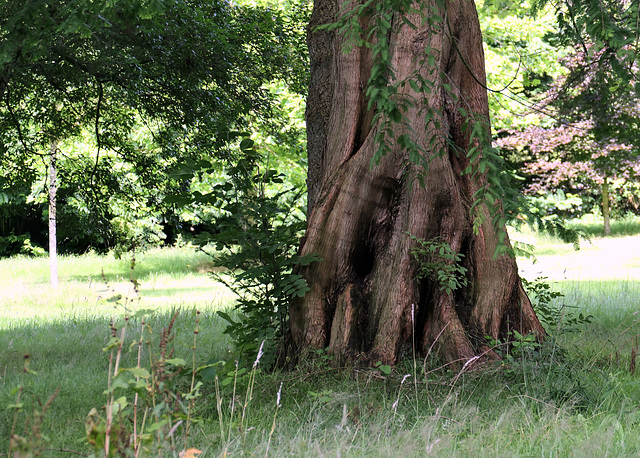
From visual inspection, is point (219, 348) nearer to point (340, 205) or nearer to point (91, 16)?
point (340, 205)

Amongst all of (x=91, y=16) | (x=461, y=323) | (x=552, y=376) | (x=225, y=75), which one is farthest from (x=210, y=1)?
(x=552, y=376)

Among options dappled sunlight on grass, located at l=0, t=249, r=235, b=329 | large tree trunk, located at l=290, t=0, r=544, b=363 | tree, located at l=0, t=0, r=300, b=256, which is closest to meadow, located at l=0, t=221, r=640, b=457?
large tree trunk, located at l=290, t=0, r=544, b=363

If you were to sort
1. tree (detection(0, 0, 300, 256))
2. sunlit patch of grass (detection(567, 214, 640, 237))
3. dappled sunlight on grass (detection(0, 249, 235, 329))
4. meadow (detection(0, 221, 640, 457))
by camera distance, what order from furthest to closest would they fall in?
sunlit patch of grass (detection(567, 214, 640, 237))
dappled sunlight on grass (detection(0, 249, 235, 329))
tree (detection(0, 0, 300, 256))
meadow (detection(0, 221, 640, 457))

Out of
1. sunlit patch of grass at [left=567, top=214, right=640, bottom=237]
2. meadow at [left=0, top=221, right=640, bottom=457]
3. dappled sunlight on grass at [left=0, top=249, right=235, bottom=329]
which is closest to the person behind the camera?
meadow at [left=0, top=221, right=640, bottom=457]

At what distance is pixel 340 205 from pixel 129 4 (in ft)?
6.75

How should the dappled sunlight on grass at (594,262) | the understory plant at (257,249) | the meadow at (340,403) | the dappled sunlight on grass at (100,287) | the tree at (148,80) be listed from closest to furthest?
A: the meadow at (340,403)
the understory plant at (257,249)
the tree at (148,80)
the dappled sunlight on grass at (100,287)
the dappled sunlight on grass at (594,262)

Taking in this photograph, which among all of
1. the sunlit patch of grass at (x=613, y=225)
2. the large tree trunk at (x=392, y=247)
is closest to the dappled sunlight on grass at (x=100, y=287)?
the large tree trunk at (x=392, y=247)

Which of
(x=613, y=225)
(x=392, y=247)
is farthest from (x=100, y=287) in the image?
(x=613, y=225)

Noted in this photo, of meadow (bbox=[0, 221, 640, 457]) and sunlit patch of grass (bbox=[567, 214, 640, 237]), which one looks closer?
meadow (bbox=[0, 221, 640, 457])

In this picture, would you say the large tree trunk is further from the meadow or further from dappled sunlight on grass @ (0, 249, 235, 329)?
dappled sunlight on grass @ (0, 249, 235, 329)

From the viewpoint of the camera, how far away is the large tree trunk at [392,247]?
4566 mm

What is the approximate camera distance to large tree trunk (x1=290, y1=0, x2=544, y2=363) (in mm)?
4566

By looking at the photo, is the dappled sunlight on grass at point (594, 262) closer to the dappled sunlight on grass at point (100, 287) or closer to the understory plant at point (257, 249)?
the dappled sunlight on grass at point (100, 287)

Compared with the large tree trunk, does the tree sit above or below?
above
